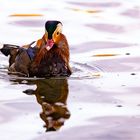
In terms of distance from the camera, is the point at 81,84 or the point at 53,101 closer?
the point at 53,101

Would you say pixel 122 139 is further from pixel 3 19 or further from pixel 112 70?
pixel 3 19

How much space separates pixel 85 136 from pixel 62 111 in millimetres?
1089

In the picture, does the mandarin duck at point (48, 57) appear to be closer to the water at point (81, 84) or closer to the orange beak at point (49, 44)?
the orange beak at point (49, 44)

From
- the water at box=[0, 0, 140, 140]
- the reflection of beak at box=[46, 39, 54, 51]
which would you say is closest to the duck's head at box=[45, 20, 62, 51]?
the reflection of beak at box=[46, 39, 54, 51]

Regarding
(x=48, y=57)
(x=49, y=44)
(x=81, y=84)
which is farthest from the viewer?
(x=48, y=57)

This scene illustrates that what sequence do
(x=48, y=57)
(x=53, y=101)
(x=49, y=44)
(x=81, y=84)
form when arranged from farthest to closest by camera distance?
(x=48, y=57), (x=49, y=44), (x=81, y=84), (x=53, y=101)

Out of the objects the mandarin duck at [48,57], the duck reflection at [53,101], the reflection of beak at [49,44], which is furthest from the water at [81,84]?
the reflection of beak at [49,44]

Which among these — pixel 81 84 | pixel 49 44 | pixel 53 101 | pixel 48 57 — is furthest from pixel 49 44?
pixel 53 101

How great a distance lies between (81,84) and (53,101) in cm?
125

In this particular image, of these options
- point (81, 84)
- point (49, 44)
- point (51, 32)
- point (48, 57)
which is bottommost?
point (81, 84)

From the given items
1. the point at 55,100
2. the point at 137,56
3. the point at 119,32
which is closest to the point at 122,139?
the point at 55,100

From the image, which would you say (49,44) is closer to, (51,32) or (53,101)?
(51,32)

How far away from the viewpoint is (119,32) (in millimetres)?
16062

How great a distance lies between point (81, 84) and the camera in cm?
1149
